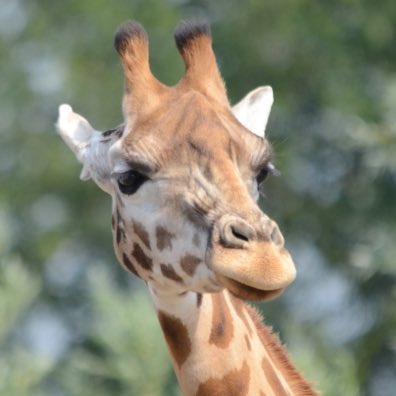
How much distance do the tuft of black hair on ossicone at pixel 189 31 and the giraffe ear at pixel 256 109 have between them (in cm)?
43

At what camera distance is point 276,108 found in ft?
88.2

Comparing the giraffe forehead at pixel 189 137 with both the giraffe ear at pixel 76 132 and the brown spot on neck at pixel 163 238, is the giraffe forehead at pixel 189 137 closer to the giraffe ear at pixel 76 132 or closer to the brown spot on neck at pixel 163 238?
the brown spot on neck at pixel 163 238

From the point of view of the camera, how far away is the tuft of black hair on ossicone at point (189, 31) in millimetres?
9062

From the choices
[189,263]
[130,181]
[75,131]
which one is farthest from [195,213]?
[75,131]

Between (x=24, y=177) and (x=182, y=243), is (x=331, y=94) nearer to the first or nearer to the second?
(x=24, y=177)

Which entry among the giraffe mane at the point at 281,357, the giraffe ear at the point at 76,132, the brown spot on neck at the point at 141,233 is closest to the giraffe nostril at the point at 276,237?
the brown spot on neck at the point at 141,233

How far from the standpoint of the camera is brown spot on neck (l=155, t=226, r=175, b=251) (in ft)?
27.8

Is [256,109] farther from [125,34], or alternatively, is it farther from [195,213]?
[195,213]

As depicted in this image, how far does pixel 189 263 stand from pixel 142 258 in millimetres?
375

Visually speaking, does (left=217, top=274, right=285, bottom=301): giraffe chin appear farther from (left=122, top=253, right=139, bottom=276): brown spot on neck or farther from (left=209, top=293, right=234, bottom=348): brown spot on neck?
(left=122, top=253, right=139, bottom=276): brown spot on neck

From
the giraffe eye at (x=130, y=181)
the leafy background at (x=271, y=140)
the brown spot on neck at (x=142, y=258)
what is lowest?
the leafy background at (x=271, y=140)

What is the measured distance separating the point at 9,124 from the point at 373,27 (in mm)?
6365

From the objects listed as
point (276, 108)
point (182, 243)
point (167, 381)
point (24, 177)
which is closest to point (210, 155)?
point (182, 243)

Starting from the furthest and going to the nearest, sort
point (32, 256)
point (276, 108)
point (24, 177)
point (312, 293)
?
point (24, 177), point (32, 256), point (276, 108), point (312, 293)
